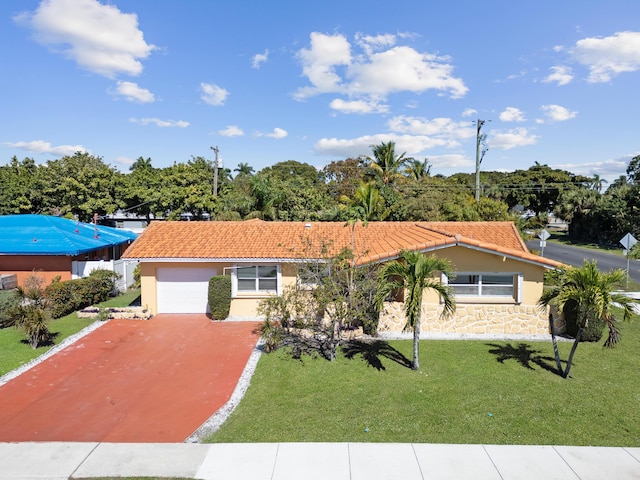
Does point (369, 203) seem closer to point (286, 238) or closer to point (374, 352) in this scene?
point (286, 238)

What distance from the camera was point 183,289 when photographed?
17.4m

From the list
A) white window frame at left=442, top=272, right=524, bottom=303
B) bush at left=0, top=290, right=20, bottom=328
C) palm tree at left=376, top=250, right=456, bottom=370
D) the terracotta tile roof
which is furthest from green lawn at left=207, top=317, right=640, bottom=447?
bush at left=0, top=290, right=20, bottom=328

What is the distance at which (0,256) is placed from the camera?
20438 millimetres

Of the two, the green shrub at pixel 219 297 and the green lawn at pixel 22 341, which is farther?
the green shrub at pixel 219 297

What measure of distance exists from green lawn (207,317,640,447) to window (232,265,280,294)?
4.61 metres

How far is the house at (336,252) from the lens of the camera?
46.5 feet

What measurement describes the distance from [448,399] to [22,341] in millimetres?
13790

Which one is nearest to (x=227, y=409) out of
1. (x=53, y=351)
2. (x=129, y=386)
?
(x=129, y=386)

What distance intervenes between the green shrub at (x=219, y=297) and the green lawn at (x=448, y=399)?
4443 mm

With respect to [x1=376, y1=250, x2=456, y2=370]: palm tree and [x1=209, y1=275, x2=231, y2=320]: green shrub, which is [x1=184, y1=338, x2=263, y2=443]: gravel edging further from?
[x1=209, y1=275, x2=231, y2=320]: green shrub

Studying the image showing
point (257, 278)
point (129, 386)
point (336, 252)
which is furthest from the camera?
point (257, 278)

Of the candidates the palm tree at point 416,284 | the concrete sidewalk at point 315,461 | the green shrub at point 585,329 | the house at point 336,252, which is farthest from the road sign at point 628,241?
the concrete sidewalk at point 315,461

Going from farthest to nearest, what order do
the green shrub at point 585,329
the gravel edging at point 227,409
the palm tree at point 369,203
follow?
the palm tree at point 369,203, the green shrub at point 585,329, the gravel edging at point 227,409

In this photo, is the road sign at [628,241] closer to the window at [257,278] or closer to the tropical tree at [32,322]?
the window at [257,278]
